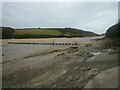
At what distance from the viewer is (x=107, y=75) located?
12000mm

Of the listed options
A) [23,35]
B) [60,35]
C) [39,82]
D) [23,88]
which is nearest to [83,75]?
[39,82]

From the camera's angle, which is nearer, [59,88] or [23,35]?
[59,88]

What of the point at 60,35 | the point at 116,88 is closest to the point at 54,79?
the point at 116,88

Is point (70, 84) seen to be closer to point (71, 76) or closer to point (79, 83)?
point (79, 83)

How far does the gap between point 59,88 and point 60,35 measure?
13825cm

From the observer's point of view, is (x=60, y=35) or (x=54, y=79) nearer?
(x=54, y=79)

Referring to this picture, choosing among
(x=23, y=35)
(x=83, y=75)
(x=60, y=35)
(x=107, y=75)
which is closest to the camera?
(x=107, y=75)

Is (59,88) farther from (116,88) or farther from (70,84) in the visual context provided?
(116,88)

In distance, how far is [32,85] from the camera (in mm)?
12562

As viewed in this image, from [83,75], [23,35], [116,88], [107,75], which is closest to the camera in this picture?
[116,88]

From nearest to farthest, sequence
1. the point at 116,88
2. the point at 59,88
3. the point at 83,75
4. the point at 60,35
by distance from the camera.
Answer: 1. the point at 116,88
2. the point at 59,88
3. the point at 83,75
4. the point at 60,35

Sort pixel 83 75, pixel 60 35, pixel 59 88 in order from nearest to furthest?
pixel 59 88 → pixel 83 75 → pixel 60 35

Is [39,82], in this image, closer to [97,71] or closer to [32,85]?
[32,85]

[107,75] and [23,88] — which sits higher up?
[107,75]
